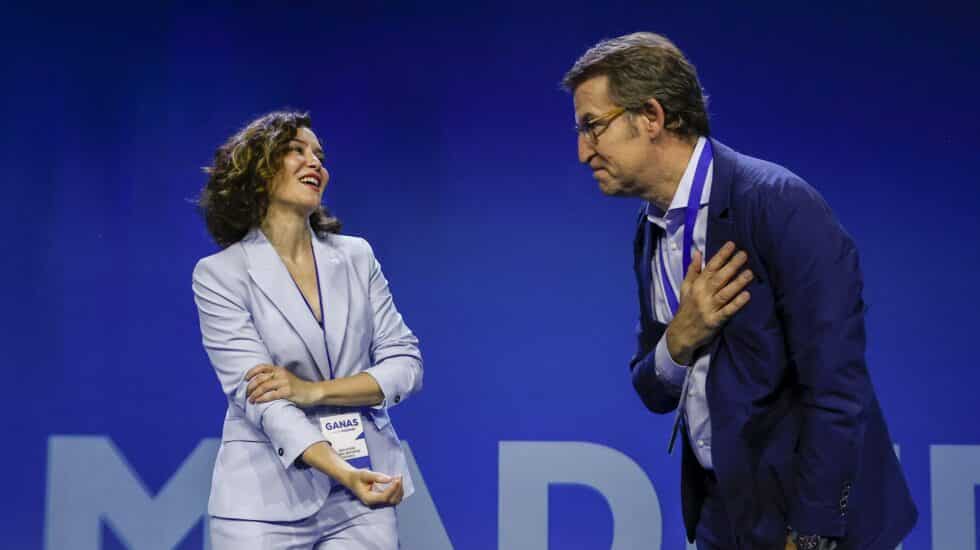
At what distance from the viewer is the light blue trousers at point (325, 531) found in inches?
102

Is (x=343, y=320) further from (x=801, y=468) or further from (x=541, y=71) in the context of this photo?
(x=541, y=71)

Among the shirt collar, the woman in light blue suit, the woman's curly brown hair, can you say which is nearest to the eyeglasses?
the shirt collar

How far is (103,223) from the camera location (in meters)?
4.24

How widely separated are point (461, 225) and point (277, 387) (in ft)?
5.56

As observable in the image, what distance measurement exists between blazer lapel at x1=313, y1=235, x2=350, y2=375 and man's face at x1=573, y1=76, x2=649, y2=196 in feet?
2.71

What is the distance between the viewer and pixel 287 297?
276cm

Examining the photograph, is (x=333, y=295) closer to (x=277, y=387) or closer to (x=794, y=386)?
(x=277, y=387)

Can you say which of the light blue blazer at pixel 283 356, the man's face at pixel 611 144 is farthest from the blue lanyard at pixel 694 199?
the light blue blazer at pixel 283 356

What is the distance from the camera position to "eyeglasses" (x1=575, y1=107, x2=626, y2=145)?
2.20m

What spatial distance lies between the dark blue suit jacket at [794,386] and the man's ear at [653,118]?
0.13m

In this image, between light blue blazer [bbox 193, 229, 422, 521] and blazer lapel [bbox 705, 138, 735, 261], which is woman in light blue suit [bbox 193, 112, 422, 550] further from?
→ blazer lapel [bbox 705, 138, 735, 261]

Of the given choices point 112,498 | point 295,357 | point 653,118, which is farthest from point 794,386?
point 112,498

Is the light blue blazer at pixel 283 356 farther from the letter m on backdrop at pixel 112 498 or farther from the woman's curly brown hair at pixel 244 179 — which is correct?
the letter m on backdrop at pixel 112 498

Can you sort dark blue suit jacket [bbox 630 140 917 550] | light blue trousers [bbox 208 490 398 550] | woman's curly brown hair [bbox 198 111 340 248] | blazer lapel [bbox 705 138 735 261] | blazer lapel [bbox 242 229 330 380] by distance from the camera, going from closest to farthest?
dark blue suit jacket [bbox 630 140 917 550] < blazer lapel [bbox 705 138 735 261] < light blue trousers [bbox 208 490 398 550] < blazer lapel [bbox 242 229 330 380] < woman's curly brown hair [bbox 198 111 340 248]
